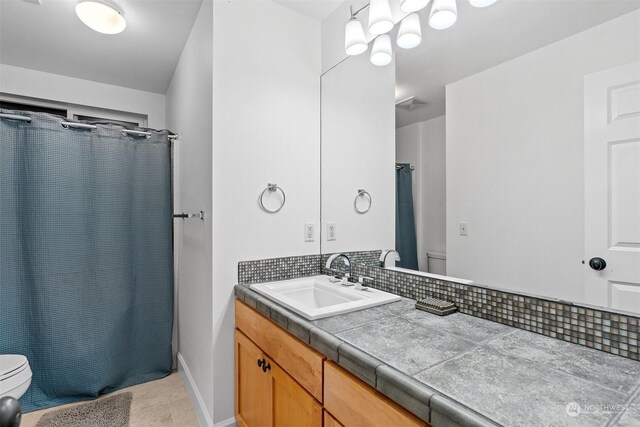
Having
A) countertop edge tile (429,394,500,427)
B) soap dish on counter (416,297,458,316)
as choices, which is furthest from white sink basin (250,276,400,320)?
countertop edge tile (429,394,500,427)

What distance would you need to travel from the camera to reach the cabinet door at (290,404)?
103 centimetres

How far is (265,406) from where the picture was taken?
135 centimetres

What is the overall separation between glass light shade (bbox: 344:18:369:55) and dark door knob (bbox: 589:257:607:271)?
4.55 feet

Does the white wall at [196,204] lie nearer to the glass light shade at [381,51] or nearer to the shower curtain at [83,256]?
the shower curtain at [83,256]

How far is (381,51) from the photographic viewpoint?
5.28ft

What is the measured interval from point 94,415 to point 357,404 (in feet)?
6.52

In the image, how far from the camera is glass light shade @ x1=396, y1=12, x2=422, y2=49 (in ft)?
4.66

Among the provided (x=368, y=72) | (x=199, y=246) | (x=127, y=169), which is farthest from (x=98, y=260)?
(x=368, y=72)

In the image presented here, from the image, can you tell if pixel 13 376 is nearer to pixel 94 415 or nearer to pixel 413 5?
pixel 94 415

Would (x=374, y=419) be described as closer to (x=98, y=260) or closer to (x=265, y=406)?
(x=265, y=406)

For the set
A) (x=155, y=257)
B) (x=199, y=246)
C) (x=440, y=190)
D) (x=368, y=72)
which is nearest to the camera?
(x=440, y=190)

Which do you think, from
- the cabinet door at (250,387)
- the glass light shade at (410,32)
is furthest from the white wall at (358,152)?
the cabinet door at (250,387)

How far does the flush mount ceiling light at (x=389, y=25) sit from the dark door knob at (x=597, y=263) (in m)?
0.95

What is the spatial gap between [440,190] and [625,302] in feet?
2.17
